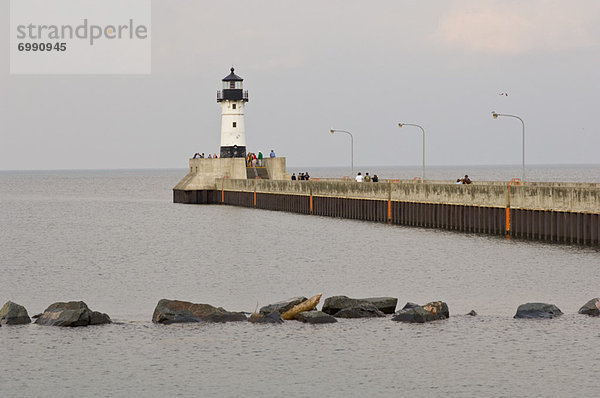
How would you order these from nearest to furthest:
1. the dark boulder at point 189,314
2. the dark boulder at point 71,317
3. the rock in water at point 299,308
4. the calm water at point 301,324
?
1. the calm water at point 301,324
2. the dark boulder at point 71,317
3. the dark boulder at point 189,314
4. the rock in water at point 299,308

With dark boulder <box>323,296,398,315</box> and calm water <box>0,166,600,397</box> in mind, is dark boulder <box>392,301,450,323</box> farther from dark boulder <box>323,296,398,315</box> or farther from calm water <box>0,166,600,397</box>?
dark boulder <box>323,296,398,315</box>

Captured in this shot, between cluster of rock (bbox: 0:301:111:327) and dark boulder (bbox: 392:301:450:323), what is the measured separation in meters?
8.76

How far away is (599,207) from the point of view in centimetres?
4169

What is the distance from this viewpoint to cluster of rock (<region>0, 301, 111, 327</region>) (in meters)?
25.8

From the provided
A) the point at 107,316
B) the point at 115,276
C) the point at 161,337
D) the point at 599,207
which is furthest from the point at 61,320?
the point at 599,207

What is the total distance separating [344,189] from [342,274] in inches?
1270

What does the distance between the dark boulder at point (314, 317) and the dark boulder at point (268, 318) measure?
623 millimetres

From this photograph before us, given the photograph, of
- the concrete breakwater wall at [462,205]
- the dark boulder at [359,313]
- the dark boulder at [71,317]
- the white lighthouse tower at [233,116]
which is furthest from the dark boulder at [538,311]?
the white lighthouse tower at [233,116]

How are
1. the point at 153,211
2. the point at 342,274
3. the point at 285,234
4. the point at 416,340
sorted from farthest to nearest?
the point at 153,211
the point at 285,234
the point at 342,274
the point at 416,340

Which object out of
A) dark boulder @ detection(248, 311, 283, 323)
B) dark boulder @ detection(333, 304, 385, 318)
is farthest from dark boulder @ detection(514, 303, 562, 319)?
dark boulder @ detection(248, 311, 283, 323)

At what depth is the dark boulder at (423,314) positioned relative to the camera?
1025 inches

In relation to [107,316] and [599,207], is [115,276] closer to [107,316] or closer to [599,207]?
[107,316]

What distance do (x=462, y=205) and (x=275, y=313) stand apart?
2953 cm

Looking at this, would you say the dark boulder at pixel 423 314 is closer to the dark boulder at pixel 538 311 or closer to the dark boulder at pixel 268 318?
the dark boulder at pixel 538 311
